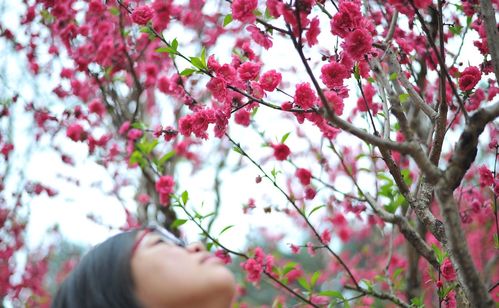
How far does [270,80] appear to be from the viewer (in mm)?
2012

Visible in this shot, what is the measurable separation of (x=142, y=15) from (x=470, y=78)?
4.26 feet

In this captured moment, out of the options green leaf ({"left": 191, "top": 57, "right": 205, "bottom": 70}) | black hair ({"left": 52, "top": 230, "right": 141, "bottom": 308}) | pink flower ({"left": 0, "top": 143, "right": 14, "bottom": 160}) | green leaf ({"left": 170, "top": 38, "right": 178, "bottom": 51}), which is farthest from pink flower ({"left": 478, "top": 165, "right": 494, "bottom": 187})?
pink flower ({"left": 0, "top": 143, "right": 14, "bottom": 160})

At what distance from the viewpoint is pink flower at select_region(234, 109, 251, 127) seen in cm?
259

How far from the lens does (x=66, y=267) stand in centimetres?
779

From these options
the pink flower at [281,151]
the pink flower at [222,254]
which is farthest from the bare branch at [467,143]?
the pink flower at [222,254]

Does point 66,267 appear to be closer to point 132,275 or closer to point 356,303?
point 356,303

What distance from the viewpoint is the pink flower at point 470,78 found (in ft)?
6.31

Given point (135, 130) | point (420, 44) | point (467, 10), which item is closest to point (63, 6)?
point (135, 130)

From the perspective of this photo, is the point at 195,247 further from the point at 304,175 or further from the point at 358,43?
the point at 304,175

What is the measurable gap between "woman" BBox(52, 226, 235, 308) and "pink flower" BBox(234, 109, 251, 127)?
1119mm

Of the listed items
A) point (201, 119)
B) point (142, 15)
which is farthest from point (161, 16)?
point (201, 119)

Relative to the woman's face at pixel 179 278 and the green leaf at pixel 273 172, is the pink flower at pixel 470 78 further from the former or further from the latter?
the woman's face at pixel 179 278

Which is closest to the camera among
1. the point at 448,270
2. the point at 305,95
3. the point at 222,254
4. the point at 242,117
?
the point at 305,95

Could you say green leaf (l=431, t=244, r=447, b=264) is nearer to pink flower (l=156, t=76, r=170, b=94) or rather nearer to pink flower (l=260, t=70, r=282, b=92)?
pink flower (l=260, t=70, r=282, b=92)
